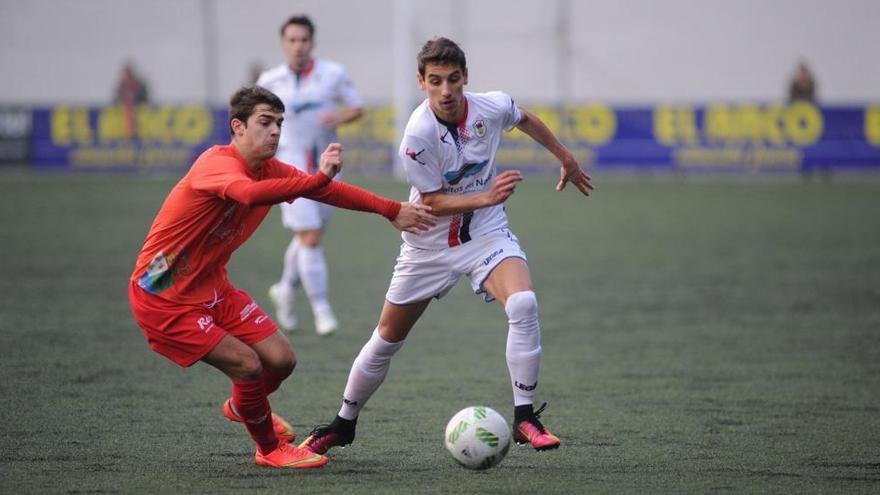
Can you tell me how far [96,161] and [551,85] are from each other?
445 inches

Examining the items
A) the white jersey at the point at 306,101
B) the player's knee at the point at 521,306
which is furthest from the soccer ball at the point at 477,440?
the white jersey at the point at 306,101

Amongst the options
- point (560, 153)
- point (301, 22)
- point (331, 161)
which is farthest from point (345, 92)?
point (331, 161)

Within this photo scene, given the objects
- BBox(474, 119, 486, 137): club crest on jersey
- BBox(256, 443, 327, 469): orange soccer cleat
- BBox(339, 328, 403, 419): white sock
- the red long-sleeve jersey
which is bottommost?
BBox(256, 443, 327, 469): orange soccer cleat

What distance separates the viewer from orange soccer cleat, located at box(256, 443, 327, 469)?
18.2ft

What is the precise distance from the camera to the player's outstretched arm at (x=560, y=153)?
6082 millimetres

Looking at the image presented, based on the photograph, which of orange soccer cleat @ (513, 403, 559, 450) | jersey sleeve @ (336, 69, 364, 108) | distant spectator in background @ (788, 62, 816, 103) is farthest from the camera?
distant spectator in background @ (788, 62, 816, 103)

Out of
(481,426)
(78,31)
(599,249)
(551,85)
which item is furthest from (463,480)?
(78,31)

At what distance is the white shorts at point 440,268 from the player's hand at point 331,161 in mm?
753

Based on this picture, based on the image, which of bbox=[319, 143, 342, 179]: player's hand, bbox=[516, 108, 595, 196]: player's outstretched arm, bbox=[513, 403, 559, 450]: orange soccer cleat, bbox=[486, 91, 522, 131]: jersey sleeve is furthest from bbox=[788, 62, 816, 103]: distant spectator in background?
bbox=[319, 143, 342, 179]: player's hand

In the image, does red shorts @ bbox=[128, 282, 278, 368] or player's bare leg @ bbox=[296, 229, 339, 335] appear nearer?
red shorts @ bbox=[128, 282, 278, 368]

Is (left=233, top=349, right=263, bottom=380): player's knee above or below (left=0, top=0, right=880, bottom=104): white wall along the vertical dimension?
below

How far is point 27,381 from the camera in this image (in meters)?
7.39

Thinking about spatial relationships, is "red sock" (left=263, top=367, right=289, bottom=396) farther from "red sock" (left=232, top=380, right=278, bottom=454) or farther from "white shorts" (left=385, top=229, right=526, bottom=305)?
"white shorts" (left=385, top=229, right=526, bottom=305)

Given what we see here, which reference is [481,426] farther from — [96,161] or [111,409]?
[96,161]
